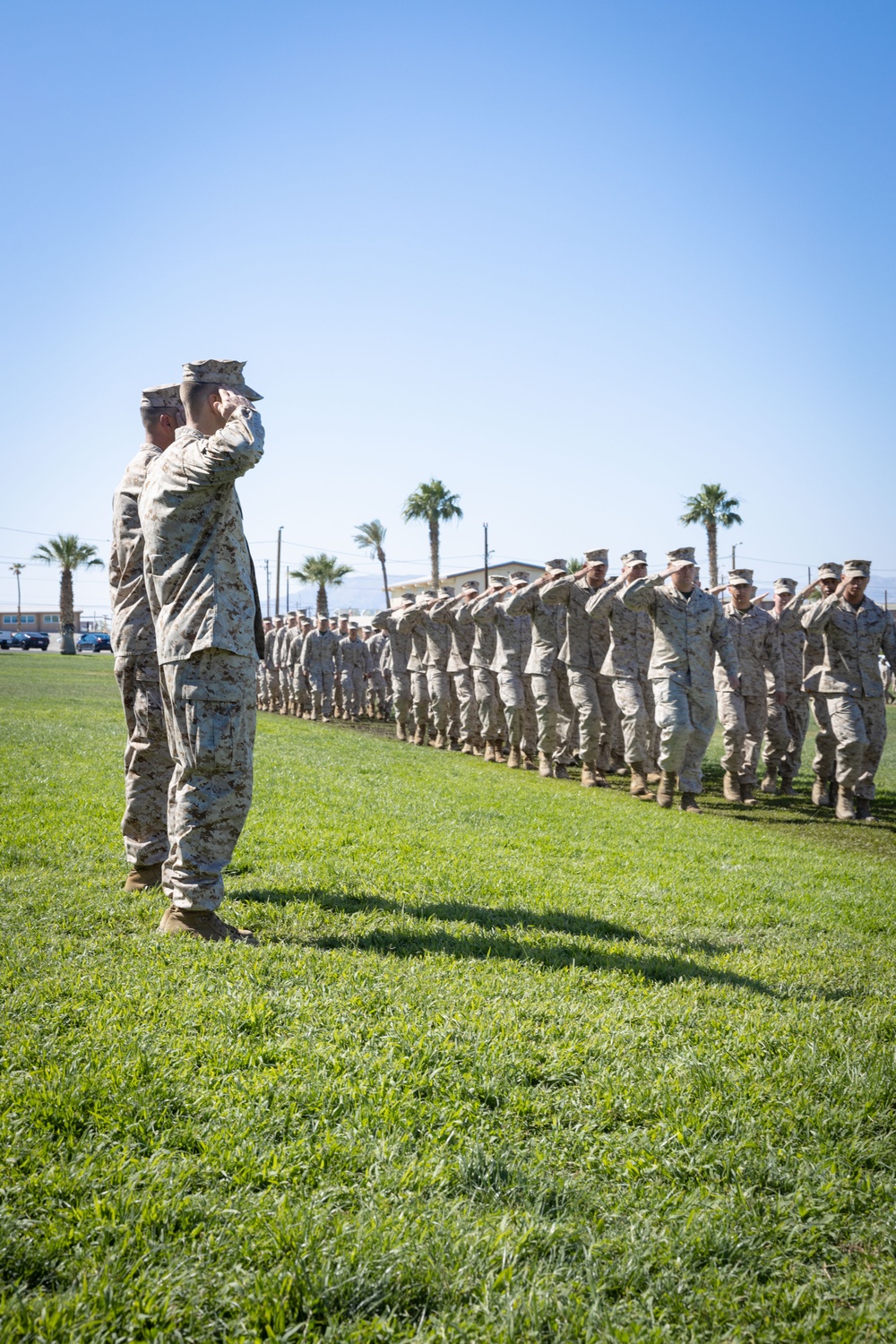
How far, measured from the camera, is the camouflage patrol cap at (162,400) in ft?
19.6

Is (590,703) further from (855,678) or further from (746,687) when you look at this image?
(855,678)

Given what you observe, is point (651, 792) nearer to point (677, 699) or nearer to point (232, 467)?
point (677, 699)

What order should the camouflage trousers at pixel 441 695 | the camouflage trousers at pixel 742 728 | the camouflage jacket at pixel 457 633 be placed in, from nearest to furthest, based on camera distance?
1. the camouflage trousers at pixel 742 728
2. the camouflage jacket at pixel 457 633
3. the camouflage trousers at pixel 441 695

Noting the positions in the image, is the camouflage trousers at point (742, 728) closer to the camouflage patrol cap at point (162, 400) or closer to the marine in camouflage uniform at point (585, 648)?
the marine in camouflage uniform at point (585, 648)

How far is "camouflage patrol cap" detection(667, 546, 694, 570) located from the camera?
11.0 meters

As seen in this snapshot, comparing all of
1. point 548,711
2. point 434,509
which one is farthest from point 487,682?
point 434,509

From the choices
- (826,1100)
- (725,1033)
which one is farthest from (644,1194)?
(725,1033)

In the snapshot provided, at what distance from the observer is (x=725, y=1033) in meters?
3.71

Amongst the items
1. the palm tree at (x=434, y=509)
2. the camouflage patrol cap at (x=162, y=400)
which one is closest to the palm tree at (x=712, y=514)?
the palm tree at (x=434, y=509)

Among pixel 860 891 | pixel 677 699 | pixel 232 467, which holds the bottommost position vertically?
pixel 860 891

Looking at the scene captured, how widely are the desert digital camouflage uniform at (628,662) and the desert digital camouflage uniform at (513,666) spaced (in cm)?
243

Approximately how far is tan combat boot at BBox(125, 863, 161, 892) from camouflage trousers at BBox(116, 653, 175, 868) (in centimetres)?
2

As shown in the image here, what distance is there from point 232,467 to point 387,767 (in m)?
8.43

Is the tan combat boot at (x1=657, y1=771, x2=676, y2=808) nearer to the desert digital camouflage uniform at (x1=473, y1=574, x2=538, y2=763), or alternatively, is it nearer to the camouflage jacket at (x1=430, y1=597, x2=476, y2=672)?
the desert digital camouflage uniform at (x1=473, y1=574, x2=538, y2=763)
